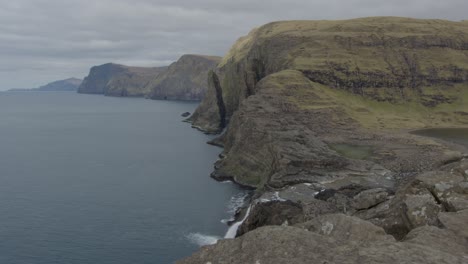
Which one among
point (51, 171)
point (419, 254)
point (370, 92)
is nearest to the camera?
point (419, 254)

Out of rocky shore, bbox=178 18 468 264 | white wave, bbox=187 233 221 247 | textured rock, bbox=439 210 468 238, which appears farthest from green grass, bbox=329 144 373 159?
textured rock, bbox=439 210 468 238

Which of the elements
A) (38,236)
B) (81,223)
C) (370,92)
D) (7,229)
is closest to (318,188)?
(81,223)

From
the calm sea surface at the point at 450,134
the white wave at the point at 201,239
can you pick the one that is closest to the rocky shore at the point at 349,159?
the white wave at the point at 201,239

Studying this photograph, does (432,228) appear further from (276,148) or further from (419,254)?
(276,148)

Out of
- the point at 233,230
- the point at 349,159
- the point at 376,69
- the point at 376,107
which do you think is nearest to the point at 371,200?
the point at 233,230

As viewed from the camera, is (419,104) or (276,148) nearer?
(276,148)

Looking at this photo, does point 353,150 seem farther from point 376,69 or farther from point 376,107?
point 376,69
